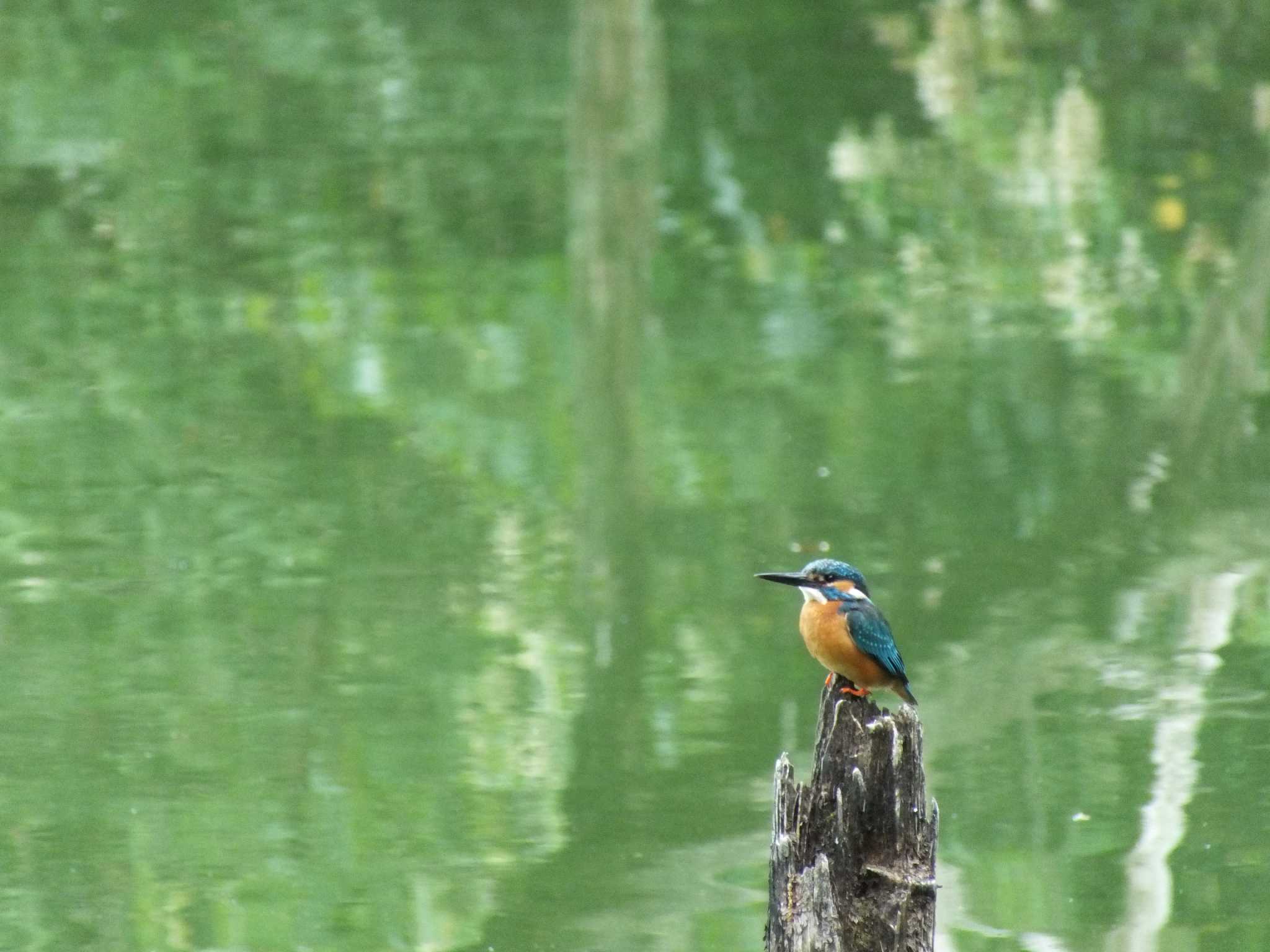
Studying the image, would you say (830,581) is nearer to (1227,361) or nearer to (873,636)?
(873,636)

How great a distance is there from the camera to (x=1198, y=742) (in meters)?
7.07

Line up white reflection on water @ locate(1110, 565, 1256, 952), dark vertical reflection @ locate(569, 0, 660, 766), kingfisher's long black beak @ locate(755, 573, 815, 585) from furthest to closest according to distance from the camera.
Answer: dark vertical reflection @ locate(569, 0, 660, 766), white reflection on water @ locate(1110, 565, 1256, 952), kingfisher's long black beak @ locate(755, 573, 815, 585)

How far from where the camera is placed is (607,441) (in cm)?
980

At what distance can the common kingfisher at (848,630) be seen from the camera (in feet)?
14.5

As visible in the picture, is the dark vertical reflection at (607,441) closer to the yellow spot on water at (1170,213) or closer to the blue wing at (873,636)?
the blue wing at (873,636)

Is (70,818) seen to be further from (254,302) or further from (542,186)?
(542,186)

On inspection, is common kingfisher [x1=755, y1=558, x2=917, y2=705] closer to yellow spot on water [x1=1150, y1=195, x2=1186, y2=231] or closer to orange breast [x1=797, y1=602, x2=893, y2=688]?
orange breast [x1=797, y1=602, x2=893, y2=688]

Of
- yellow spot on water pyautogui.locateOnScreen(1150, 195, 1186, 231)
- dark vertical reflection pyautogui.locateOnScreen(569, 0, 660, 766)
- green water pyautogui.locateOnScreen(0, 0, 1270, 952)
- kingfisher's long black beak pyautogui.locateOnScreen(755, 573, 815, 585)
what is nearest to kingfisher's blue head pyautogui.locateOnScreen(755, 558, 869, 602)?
kingfisher's long black beak pyautogui.locateOnScreen(755, 573, 815, 585)

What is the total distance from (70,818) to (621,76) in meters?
8.89

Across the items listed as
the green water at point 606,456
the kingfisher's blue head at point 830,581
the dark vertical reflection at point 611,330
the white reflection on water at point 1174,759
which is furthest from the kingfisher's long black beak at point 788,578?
the dark vertical reflection at point 611,330

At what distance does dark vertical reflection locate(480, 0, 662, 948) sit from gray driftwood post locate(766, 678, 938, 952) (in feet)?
7.26

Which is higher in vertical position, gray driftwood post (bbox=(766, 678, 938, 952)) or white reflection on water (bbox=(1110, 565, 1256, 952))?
gray driftwood post (bbox=(766, 678, 938, 952))

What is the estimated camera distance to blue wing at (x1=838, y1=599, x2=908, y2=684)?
440 cm

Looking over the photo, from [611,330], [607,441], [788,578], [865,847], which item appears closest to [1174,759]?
[788,578]
